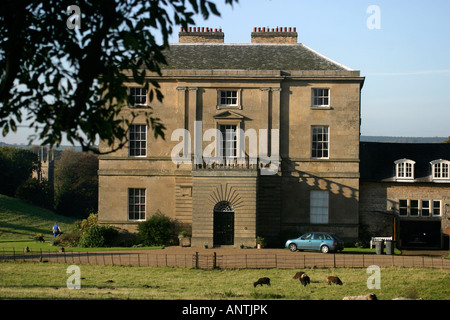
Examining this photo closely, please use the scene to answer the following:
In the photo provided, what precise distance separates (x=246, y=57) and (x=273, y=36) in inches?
142

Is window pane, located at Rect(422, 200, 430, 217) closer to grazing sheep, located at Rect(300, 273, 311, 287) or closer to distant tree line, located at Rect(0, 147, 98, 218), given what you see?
grazing sheep, located at Rect(300, 273, 311, 287)

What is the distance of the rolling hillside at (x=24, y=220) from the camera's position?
57.7 m

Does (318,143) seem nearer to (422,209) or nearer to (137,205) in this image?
(422,209)

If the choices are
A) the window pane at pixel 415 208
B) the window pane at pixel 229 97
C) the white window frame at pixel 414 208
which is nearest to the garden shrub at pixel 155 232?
the window pane at pixel 229 97

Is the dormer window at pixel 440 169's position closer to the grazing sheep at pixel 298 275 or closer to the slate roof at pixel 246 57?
the slate roof at pixel 246 57

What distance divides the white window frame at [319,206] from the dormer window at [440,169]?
721cm

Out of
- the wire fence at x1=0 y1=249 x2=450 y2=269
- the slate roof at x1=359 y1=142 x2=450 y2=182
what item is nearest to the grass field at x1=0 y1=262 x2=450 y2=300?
the wire fence at x1=0 y1=249 x2=450 y2=269

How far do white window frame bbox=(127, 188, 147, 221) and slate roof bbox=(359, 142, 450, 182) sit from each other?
46.5ft

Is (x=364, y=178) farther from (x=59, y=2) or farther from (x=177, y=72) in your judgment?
(x=59, y=2)

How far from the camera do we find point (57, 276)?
2577 centimetres

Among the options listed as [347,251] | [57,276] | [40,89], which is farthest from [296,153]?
[40,89]

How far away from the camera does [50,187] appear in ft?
291

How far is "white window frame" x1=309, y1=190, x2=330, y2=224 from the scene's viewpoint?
39250 mm

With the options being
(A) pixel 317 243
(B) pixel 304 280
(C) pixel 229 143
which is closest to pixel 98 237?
(C) pixel 229 143
